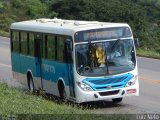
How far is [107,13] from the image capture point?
53.8 meters

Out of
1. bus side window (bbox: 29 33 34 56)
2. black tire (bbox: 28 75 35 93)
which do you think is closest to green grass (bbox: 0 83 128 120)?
bus side window (bbox: 29 33 34 56)

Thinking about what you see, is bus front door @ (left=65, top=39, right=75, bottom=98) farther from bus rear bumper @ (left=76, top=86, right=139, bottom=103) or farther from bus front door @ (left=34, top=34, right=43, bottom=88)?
bus front door @ (left=34, top=34, right=43, bottom=88)

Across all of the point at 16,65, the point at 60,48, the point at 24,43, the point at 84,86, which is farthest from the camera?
the point at 16,65

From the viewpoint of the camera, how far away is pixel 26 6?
77.2m

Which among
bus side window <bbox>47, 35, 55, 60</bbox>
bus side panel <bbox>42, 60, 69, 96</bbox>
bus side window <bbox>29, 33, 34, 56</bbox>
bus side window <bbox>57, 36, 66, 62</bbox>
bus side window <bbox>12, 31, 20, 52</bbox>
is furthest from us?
bus side window <bbox>12, 31, 20, 52</bbox>

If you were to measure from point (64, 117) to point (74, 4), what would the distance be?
1951 inches

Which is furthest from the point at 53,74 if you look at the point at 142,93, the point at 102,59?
the point at 142,93

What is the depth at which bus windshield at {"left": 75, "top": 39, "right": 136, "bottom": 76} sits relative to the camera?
17.0 meters

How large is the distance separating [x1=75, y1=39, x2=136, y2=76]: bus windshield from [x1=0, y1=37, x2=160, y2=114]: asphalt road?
1057 mm

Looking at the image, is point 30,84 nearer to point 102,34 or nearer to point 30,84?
point 30,84

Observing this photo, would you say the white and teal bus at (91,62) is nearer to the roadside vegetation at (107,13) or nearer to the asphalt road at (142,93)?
the asphalt road at (142,93)

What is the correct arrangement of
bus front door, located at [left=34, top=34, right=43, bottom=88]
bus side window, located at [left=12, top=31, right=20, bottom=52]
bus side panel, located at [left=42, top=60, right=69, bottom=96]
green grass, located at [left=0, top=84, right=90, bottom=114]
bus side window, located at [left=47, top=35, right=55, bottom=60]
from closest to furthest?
1. green grass, located at [left=0, top=84, right=90, bottom=114]
2. bus side panel, located at [left=42, top=60, right=69, bottom=96]
3. bus side window, located at [left=47, top=35, right=55, bottom=60]
4. bus front door, located at [left=34, top=34, right=43, bottom=88]
5. bus side window, located at [left=12, top=31, right=20, bottom=52]

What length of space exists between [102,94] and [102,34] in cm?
169

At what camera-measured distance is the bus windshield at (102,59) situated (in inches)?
670
